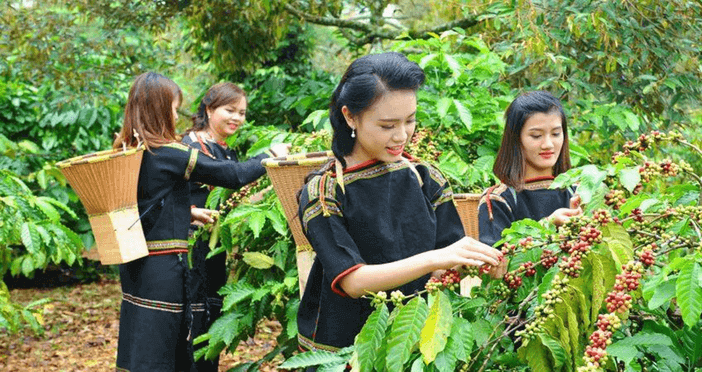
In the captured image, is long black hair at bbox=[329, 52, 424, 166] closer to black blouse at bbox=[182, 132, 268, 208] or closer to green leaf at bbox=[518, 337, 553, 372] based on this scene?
green leaf at bbox=[518, 337, 553, 372]

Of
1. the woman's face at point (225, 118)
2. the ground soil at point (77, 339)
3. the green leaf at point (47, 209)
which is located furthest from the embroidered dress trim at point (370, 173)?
the ground soil at point (77, 339)

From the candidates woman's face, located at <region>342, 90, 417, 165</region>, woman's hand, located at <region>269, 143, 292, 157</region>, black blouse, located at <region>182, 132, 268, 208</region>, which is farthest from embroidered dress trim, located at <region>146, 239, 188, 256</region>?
woman's face, located at <region>342, 90, 417, 165</region>

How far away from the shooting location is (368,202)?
7.97 feet

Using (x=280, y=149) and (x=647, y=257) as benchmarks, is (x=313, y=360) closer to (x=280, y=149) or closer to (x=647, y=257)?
(x=647, y=257)

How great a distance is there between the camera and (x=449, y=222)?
8.49ft

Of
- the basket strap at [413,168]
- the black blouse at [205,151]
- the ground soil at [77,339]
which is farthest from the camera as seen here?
the ground soil at [77,339]

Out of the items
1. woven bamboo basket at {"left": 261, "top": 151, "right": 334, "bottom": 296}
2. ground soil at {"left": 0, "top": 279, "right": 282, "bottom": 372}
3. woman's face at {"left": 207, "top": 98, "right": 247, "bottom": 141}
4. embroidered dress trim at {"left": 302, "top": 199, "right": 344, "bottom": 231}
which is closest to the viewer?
embroidered dress trim at {"left": 302, "top": 199, "right": 344, "bottom": 231}

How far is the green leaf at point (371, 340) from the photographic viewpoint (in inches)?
73.7

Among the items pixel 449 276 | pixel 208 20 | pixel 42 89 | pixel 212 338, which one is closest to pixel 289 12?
pixel 208 20

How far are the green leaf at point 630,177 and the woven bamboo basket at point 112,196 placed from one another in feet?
7.94

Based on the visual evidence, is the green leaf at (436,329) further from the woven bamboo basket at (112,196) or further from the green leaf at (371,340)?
the woven bamboo basket at (112,196)

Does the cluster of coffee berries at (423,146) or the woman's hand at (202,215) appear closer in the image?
the cluster of coffee berries at (423,146)

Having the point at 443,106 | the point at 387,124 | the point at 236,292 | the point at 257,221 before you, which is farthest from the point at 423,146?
the point at 387,124

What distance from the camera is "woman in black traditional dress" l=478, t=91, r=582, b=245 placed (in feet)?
10.6
